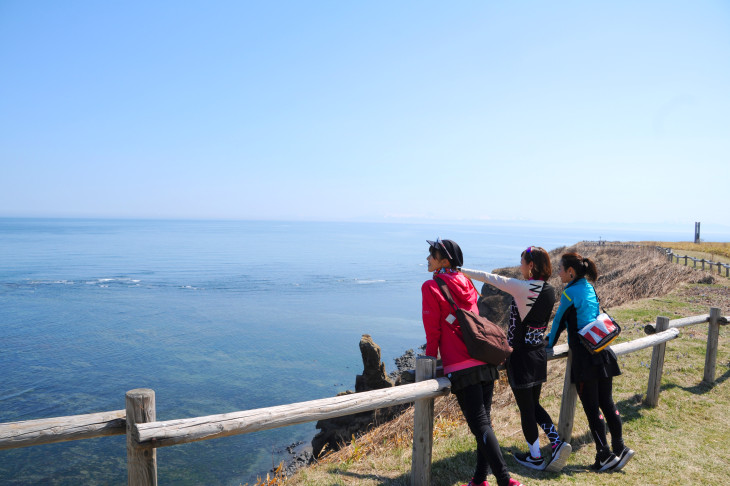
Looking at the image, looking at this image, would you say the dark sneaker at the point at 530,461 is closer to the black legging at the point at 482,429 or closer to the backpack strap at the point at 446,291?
the black legging at the point at 482,429

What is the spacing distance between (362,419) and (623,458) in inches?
384

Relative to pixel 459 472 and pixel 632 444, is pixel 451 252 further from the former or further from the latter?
pixel 632 444

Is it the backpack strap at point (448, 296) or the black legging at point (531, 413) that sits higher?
the backpack strap at point (448, 296)

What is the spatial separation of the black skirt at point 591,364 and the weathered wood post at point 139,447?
396cm

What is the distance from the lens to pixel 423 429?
13.4 feet

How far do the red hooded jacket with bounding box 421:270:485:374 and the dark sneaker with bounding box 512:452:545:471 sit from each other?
1.79 m

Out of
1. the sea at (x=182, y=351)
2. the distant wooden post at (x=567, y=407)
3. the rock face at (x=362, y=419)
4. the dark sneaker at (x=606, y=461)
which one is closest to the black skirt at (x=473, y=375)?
the distant wooden post at (x=567, y=407)

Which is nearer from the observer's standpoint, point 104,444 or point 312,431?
point 104,444

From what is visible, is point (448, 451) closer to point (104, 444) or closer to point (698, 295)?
point (104, 444)

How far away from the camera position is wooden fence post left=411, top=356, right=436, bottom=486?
12.8 feet

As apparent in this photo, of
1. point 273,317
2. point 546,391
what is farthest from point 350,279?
point 546,391

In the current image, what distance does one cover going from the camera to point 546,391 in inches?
301

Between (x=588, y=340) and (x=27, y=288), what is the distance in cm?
5042

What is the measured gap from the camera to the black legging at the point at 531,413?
4.18 m
